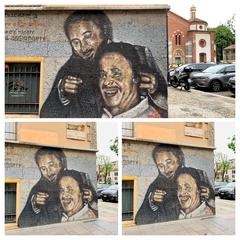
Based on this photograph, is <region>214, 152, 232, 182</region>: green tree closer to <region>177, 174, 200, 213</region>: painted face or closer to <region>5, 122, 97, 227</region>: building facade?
<region>177, 174, 200, 213</region>: painted face

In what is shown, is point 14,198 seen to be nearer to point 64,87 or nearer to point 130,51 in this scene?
point 64,87

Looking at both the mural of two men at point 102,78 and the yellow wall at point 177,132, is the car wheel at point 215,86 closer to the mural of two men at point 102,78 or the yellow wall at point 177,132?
the yellow wall at point 177,132

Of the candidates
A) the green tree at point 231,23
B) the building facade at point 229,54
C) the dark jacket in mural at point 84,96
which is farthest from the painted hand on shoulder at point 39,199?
the green tree at point 231,23

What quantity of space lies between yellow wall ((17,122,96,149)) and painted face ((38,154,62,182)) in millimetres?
144

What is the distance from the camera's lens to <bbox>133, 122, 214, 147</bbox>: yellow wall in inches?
175

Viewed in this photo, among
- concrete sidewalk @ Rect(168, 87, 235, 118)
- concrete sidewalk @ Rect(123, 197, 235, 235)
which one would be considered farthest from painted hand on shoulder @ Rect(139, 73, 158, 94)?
concrete sidewalk @ Rect(123, 197, 235, 235)

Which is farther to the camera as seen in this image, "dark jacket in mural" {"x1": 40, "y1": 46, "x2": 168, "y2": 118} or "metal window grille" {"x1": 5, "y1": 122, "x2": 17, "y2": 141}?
"dark jacket in mural" {"x1": 40, "y1": 46, "x2": 168, "y2": 118}

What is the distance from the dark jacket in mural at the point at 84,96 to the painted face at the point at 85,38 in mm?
77

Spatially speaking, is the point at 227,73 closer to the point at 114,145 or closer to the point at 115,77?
the point at 115,77

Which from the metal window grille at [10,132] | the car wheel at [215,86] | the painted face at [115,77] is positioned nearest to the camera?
the metal window grille at [10,132]

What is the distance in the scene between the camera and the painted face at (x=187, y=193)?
4.55m
